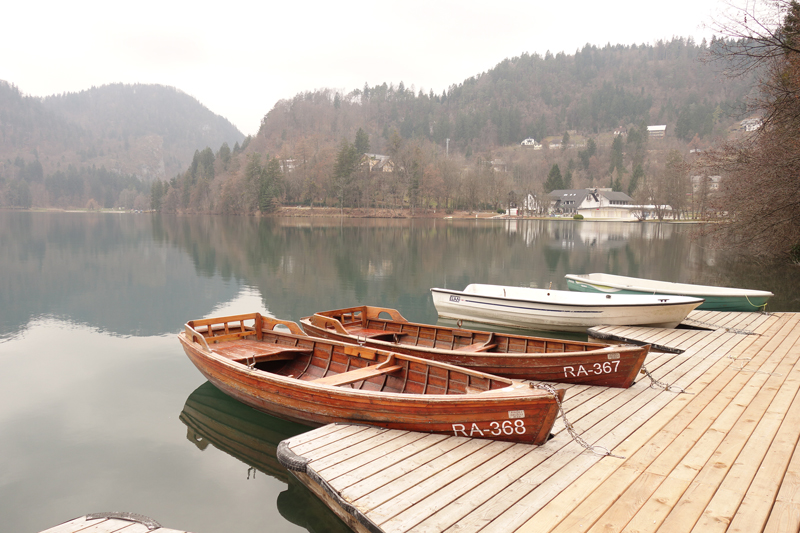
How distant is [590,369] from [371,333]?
5.18 metres

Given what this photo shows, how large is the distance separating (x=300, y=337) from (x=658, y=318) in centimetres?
945

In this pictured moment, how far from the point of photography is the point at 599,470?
5062mm

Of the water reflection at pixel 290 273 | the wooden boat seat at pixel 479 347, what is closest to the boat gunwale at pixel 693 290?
the water reflection at pixel 290 273

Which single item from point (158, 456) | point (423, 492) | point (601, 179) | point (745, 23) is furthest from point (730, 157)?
point (601, 179)

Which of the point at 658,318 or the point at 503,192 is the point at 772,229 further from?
the point at 503,192

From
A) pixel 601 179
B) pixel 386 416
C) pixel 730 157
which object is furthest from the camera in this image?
pixel 601 179

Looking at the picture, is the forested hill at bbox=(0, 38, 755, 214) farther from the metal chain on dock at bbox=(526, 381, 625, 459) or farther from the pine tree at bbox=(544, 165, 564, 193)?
the metal chain on dock at bbox=(526, 381, 625, 459)

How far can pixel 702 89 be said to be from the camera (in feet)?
600

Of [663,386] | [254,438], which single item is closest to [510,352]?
[663,386]

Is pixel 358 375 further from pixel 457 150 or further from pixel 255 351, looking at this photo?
pixel 457 150

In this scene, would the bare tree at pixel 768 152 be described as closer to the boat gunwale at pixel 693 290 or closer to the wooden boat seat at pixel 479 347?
the boat gunwale at pixel 693 290

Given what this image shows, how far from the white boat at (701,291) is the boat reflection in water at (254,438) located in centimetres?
1229

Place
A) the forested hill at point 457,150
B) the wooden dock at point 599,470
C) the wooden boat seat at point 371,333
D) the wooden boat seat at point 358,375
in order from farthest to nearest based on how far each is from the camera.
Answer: the forested hill at point 457,150 → the wooden boat seat at point 371,333 → the wooden boat seat at point 358,375 → the wooden dock at point 599,470

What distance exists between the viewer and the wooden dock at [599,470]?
4188mm
